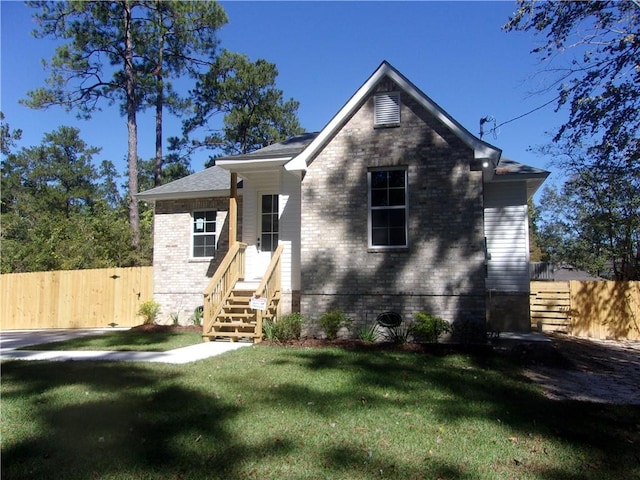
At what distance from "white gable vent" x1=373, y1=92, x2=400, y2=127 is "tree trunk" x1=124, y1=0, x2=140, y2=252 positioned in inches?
581

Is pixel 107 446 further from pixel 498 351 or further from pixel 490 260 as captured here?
pixel 490 260

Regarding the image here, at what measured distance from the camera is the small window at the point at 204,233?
1481 cm

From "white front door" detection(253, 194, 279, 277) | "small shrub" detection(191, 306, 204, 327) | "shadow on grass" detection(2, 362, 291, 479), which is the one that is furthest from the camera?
"small shrub" detection(191, 306, 204, 327)

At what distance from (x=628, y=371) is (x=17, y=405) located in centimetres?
1002

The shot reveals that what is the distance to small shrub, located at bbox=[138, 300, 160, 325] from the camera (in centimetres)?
1430

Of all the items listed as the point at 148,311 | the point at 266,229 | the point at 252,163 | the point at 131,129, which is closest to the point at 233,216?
the point at 266,229

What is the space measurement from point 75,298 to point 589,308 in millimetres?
18027

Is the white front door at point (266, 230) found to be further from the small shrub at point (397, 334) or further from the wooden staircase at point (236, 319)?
the small shrub at point (397, 334)

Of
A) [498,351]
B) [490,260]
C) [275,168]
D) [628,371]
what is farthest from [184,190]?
[628,371]

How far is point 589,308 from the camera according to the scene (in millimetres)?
14461

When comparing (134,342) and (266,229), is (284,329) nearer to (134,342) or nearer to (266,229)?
(134,342)

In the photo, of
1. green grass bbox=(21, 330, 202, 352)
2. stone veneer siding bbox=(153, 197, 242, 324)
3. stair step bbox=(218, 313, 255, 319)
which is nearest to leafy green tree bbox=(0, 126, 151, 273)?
stone veneer siding bbox=(153, 197, 242, 324)

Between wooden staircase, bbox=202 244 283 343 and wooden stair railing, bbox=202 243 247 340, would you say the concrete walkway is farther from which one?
wooden stair railing, bbox=202 243 247 340

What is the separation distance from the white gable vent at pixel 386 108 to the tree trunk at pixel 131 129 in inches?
581
